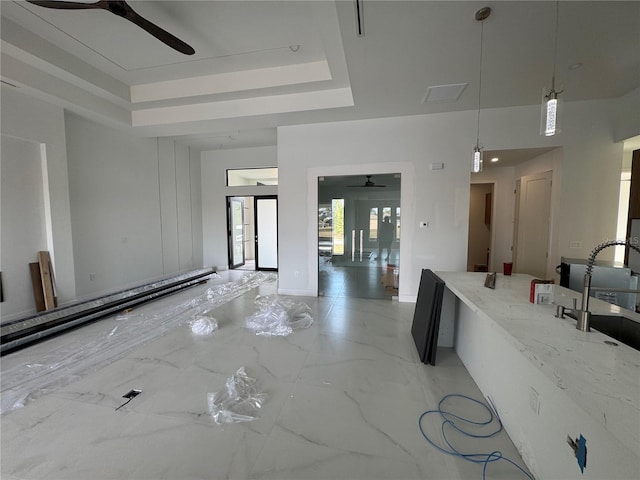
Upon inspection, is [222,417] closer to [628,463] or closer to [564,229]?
[628,463]

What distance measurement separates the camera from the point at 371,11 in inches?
87.8

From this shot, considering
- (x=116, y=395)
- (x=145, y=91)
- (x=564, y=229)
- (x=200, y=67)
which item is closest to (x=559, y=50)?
(x=564, y=229)

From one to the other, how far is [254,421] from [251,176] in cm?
687

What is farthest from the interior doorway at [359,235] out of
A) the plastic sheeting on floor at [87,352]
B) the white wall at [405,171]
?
the plastic sheeting on floor at [87,352]

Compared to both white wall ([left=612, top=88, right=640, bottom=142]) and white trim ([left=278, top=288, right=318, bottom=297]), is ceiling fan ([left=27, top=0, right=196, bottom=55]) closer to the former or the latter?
white trim ([left=278, top=288, right=318, bottom=297])

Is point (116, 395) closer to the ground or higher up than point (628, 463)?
closer to the ground

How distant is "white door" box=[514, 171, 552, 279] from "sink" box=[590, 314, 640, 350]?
3410 millimetres

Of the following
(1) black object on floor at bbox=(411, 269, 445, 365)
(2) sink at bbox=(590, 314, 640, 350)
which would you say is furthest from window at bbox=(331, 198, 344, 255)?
(2) sink at bbox=(590, 314, 640, 350)

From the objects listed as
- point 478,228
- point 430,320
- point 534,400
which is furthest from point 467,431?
point 478,228

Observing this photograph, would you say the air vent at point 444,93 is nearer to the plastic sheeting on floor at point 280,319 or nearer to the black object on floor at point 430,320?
the black object on floor at point 430,320

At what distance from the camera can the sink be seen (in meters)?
1.56

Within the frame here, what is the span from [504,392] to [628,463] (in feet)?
3.10

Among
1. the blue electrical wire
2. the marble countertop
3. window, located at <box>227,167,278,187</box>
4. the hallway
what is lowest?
the blue electrical wire

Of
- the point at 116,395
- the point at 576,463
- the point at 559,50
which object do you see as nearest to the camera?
the point at 576,463
